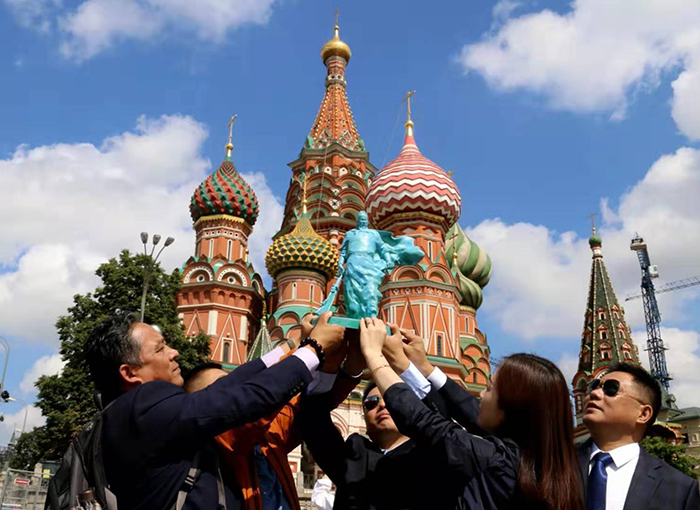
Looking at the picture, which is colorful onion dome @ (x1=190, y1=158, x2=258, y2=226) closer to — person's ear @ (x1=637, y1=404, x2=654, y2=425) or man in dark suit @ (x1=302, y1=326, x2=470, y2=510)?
man in dark suit @ (x1=302, y1=326, x2=470, y2=510)

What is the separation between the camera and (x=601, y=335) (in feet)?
123

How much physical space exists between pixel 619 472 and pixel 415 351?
120 centimetres

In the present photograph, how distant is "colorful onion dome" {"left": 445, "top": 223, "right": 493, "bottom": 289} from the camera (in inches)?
1449

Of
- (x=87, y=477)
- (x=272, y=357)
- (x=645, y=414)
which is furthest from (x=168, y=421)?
(x=645, y=414)

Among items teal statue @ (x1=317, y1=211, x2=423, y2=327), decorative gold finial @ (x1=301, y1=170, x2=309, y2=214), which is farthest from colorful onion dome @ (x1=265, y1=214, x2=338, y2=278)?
teal statue @ (x1=317, y1=211, x2=423, y2=327)

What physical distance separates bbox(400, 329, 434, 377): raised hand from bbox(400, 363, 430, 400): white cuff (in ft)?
0.69

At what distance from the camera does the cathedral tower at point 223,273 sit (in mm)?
29125

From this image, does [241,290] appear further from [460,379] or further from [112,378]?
[112,378]

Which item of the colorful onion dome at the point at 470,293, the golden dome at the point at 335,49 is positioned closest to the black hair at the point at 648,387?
the colorful onion dome at the point at 470,293

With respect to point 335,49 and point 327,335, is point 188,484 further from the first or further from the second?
point 335,49

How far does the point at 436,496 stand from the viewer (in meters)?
3.09

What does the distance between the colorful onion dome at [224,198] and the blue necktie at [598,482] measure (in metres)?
29.4

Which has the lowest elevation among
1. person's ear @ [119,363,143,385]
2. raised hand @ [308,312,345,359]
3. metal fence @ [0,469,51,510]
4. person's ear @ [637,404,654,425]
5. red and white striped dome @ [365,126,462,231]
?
person's ear @ [637,404,654,425]

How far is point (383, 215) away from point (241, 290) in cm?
686
